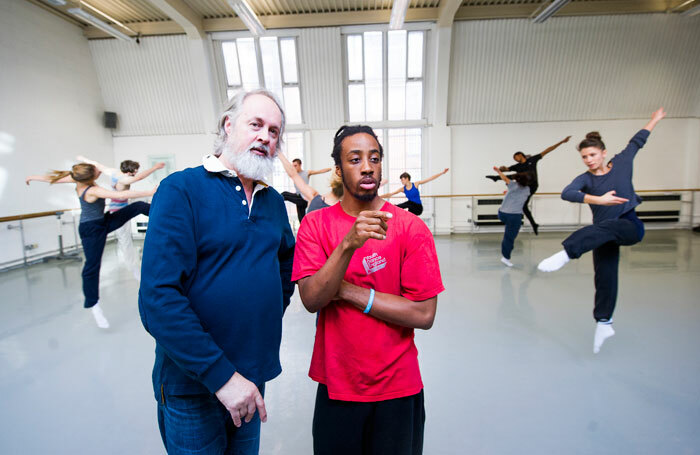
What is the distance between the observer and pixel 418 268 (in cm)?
131

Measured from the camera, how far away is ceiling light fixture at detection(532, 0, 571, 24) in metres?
7.84

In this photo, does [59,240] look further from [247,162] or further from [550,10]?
[550,10]

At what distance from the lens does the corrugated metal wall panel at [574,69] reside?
385 inches

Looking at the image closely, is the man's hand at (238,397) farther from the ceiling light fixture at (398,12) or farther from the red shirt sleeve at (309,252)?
the ceiling light fixture at (398,12)

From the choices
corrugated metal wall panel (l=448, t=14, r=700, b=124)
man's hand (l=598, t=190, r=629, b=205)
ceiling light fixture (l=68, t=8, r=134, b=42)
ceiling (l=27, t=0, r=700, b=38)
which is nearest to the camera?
man's hand (l=598, t=190, r=629, b=205)

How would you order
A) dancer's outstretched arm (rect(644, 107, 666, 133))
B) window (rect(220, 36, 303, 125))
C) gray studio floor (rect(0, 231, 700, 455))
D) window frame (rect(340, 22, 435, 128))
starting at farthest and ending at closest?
1. window (rect(220, 36, 303, 125))
2. window frame (rect(340, 22, 435, 128))
3. dancer's outstretched arm (rect(644, 107, 666, 133))
4. gray studio floor (rect(0, 231, 700, 455))

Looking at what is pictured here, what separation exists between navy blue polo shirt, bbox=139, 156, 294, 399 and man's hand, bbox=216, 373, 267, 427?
0.03m

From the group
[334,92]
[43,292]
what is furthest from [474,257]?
[43,292]

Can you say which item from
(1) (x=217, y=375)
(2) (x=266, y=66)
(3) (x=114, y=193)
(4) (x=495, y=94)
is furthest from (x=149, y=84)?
(1) (x=217, y=375)

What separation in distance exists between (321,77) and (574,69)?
6.97 meters

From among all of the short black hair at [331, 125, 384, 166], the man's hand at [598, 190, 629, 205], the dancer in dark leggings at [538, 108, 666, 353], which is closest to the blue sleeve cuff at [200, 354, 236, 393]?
the short black hair at [331, 125, 384, 166]

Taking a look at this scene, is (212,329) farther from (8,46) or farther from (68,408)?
(8,46)

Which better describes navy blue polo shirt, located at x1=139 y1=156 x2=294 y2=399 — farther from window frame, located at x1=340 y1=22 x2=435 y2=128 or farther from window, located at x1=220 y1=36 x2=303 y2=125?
window, located at x1=220 y1=36 x2=303 y2=125

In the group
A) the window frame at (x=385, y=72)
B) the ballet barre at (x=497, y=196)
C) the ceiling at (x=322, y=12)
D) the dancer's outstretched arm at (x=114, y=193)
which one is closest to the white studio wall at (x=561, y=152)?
the ballet barre at (x=497, y=196)
